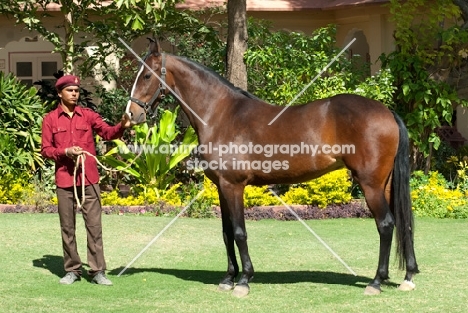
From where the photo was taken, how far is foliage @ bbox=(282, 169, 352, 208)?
46.1 ft

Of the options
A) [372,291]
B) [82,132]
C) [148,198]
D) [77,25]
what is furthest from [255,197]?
[372,291]

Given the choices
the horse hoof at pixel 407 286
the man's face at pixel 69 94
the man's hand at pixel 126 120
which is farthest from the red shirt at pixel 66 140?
the horse hoof at pixel 407 286

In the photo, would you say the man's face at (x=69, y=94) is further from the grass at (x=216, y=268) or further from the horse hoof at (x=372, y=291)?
the horse hoof at (x=372, y=291)

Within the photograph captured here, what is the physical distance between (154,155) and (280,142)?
6625 millimetres

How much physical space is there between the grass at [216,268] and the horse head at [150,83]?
171cm

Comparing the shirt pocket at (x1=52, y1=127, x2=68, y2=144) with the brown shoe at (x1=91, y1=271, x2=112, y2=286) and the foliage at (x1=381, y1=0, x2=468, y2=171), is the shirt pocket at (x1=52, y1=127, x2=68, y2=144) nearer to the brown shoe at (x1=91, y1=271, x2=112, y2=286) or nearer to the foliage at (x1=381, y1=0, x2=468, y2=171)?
the brown shoe at (x1=91, y1=271, x2=112, y2=286)

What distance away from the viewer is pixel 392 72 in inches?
615

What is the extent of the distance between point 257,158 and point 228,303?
1384 mm

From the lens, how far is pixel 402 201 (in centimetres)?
830

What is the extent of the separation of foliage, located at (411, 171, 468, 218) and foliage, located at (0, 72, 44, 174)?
6205 mm

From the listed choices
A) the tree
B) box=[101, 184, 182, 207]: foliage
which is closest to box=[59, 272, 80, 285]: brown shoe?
box=[101, 184, 182, 207]: foliage

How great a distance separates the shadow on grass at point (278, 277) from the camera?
8.73 m

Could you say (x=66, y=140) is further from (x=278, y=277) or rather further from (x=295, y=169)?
(x=278, y=277)

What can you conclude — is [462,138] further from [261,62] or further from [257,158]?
[257,158]
